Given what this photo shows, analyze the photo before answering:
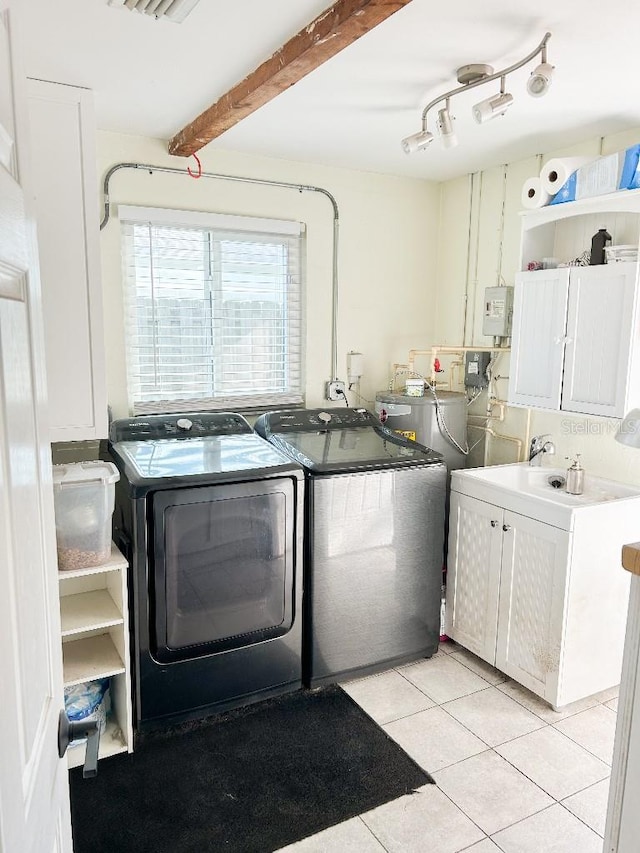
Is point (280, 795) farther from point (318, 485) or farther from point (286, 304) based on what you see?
point (286, 304)

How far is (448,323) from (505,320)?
0.60 m

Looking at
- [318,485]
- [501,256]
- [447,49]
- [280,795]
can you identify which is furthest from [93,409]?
[501,256]

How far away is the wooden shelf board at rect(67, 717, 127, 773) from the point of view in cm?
228

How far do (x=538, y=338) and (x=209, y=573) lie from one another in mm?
1894

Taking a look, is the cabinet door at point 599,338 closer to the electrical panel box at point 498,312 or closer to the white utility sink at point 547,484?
the white utility sink at point 547,484

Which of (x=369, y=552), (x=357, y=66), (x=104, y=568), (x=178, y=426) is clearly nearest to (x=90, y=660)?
(x=104, y=568)

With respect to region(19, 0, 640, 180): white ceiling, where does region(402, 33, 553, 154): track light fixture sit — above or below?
below

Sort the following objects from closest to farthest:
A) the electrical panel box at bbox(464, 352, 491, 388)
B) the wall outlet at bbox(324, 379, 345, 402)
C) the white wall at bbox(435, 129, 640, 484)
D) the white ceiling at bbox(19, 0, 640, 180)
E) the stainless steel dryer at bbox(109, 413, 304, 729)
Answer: the white ceiling at bbox(19, 0, 640, 180)
the stainless steel dryer at bbox(109, 413, 304, 729)
the white wall at bbox(435, 129, 640, 484)
the electrical panel box at bbox(464, 352, 491, 388)
the wall outlet at bbox(324, 379, 345, 402)

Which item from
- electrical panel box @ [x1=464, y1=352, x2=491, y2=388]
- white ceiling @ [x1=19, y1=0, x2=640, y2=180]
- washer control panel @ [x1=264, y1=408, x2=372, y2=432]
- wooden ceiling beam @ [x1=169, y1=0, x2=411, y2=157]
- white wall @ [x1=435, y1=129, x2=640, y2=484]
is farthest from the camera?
electrical panel box @ [x1=464, y1=352, x2=491, y2=388]

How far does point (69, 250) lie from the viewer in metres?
1.90

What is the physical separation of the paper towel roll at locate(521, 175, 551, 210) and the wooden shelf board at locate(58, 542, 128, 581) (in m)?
2.44

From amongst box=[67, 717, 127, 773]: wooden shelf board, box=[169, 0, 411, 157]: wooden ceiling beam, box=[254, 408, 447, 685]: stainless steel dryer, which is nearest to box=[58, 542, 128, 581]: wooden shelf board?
box=[67, 717, 127, 773]: wooden shelf board

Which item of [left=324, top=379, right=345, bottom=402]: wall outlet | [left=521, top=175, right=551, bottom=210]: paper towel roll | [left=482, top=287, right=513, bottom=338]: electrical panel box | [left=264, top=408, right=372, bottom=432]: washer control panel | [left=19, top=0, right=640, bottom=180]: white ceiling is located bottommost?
[left=264, top=408, right=372, bottom=432]: washer control panel

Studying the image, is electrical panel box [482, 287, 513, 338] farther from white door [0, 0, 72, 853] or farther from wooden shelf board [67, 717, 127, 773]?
white door [0, 0, 72, 853]
